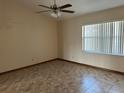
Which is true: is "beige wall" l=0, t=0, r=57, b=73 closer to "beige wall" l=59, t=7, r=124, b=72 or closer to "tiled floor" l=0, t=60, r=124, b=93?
"beige wall" l=59, t=7, r=124, b=72

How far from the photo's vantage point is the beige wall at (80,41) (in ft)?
12.7

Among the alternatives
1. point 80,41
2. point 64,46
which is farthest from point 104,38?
point 64,46

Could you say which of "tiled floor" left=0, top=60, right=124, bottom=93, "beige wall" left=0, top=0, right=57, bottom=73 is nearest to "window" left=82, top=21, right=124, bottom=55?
"tiled floor" left=0, top=60, right=124, bottom=93

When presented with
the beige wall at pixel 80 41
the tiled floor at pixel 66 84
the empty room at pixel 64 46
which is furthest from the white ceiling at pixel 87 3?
the tiled floor at pixel 66 84

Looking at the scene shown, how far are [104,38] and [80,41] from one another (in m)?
1.18

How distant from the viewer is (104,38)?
4234 millimetres

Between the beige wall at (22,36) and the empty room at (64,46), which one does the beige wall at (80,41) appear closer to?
the empty room at (64,46)

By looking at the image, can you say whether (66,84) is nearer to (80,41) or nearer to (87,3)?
(80,41)

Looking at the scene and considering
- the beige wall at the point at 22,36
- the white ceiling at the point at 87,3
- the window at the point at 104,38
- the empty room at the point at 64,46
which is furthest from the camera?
the beige wall at the point at 22,36

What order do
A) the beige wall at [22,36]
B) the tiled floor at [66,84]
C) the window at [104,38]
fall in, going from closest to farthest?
1. the tiled floor at [66,84]
2. the window at [104,38]
3. the beige wall at [22,36]

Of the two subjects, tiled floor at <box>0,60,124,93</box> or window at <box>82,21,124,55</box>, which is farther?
window at <box>82,21,124,55</box>

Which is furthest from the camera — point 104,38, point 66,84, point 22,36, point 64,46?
point 64,46

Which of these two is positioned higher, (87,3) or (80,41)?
(87,3)

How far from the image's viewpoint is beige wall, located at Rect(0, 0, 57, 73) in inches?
164
